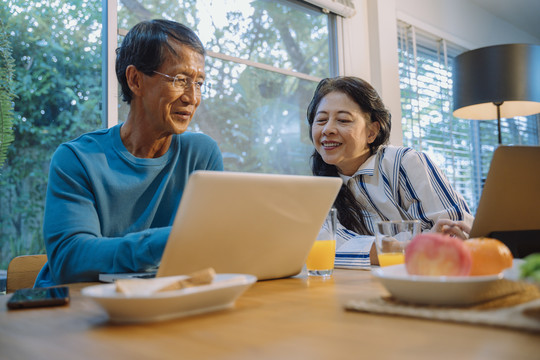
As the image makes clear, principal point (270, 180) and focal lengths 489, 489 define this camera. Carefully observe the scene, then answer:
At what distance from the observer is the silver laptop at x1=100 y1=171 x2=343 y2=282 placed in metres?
0.69

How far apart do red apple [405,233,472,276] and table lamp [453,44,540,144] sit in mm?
2674

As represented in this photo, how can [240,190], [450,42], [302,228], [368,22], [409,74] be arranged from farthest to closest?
[450,42], [409,74], [368,22], [302,228], [240,190]

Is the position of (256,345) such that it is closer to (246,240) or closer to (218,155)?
(246,240)

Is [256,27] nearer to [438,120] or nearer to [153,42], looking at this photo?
[153,42]

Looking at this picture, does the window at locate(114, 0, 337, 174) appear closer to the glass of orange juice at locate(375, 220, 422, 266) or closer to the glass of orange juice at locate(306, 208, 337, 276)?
the glass of orange juice at locate(306, 208, 337, 276)

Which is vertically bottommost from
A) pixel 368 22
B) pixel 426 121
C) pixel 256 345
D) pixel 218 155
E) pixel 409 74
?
pixel 256 345

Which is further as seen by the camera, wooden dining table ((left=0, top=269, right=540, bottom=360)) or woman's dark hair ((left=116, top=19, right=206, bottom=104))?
woman's dark hair ((left=116, top=19, right=206, bottom=104))

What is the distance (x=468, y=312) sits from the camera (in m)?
0.52

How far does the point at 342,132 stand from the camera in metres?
1.77

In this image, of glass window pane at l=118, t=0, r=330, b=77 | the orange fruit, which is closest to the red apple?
the orange fruit

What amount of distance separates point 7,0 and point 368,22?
2.46 m

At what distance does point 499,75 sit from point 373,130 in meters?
1.55

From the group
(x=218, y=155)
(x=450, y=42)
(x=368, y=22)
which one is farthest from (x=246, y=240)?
(x=450, y=42)

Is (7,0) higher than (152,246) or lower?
higher
